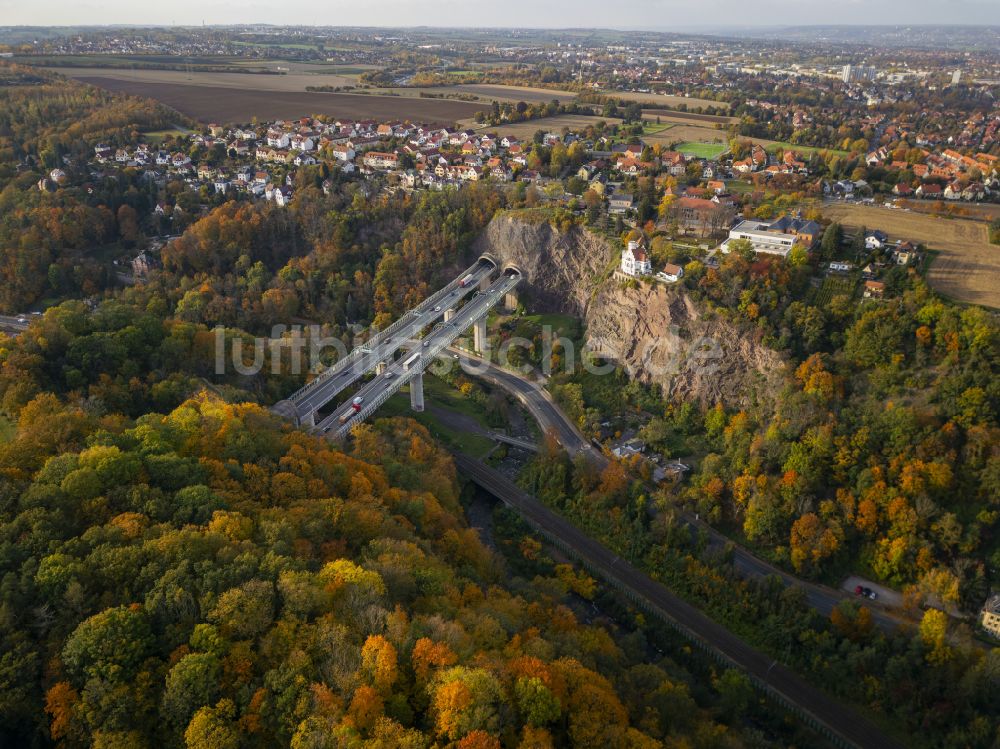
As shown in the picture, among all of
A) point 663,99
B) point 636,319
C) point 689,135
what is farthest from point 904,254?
point 663,99

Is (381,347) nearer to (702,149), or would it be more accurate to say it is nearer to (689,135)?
(702,149)

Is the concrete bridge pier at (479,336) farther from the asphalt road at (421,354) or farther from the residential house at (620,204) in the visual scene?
the residential house at (620,204)

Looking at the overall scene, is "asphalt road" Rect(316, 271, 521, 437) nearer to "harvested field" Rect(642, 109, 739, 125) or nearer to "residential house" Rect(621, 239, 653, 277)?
"residential house" Rect(621, 239, 653, 277)

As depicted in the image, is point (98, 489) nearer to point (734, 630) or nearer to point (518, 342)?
point (734, 630)

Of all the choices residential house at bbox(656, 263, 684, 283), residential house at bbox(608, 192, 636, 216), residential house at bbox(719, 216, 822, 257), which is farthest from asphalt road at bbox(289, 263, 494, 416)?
residential house at bbox(719, 216, 822, 257)

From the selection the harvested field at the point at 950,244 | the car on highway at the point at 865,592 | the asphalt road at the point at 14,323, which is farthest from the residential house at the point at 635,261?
the asphalt road at the point at 14,323

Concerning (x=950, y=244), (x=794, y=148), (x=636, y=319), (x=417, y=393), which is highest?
(x=794, y=148)

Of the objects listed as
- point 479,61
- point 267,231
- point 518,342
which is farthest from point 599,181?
point 479,61
